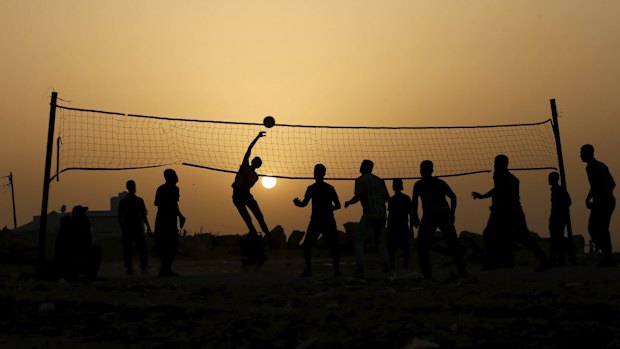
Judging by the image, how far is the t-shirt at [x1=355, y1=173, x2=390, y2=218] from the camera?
1098cm

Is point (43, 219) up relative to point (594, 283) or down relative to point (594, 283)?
up

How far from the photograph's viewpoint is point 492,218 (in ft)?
36.2

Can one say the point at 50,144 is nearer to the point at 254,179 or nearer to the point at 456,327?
the point at 254,179

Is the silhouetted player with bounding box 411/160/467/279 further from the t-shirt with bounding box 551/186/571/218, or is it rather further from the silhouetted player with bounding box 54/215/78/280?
the silhouetted player with bounding box 54/215/78/280

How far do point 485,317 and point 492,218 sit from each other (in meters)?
5.15

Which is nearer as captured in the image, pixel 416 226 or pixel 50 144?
pixel 416 226

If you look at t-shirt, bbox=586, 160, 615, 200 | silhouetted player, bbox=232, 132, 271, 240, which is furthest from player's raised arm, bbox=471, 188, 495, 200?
silhouetted player, bbox=232, 132, 271, 240

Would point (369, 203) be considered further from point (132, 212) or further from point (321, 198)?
point (132, 212)

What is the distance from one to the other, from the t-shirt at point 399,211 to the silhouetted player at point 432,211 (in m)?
2.92

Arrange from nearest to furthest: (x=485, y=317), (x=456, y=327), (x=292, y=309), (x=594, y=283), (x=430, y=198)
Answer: (x=456, y=327), (x=485, y=317), (x=292, y=309), (x=594, y=283), (x=430, y=198)

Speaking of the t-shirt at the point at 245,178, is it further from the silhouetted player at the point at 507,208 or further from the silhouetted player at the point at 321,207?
the silhouetted player at the point at 507,208

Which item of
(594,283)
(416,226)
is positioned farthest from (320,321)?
(416,226)

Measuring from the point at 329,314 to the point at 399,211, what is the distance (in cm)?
650

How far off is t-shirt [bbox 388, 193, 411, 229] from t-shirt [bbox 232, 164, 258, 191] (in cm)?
228
